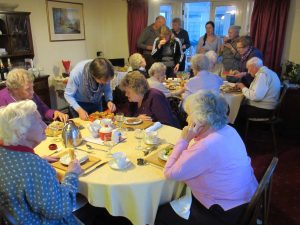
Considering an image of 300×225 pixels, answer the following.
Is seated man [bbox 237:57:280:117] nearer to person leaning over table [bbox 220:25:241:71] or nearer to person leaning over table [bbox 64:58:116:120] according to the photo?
person leaning over table [bbox 220:25:241:71]

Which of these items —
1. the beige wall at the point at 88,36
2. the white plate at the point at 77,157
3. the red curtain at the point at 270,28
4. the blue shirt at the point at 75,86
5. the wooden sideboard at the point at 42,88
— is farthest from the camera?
the beige wall at the point at 88,36

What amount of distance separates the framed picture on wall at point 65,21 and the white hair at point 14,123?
164 inches

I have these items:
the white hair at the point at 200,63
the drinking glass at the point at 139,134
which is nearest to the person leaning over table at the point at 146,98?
the drinking glass at the point at 139,134

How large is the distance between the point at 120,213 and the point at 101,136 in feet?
1.98

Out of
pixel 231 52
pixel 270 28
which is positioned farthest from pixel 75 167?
pixel 270 28

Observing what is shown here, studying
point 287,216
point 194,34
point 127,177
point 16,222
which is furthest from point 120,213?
point 194,34

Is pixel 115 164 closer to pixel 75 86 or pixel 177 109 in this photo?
pixel 75 86

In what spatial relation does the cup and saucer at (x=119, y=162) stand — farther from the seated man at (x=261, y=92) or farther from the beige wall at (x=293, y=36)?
the beige wall at (x=293, y=36)

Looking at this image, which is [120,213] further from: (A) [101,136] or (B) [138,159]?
(A) [101,136]

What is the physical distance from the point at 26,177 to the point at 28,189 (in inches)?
2.0

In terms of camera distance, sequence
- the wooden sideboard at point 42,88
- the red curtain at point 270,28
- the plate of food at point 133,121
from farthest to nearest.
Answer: the red curtain at point 270,28
the wooden sideboard at point 42,88
the plate of food at point 133,121

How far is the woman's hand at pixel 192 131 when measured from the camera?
1456 millimetres

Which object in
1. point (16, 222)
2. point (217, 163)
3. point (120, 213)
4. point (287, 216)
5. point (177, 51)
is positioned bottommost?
point (287, 216)

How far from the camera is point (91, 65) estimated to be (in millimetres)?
2385
